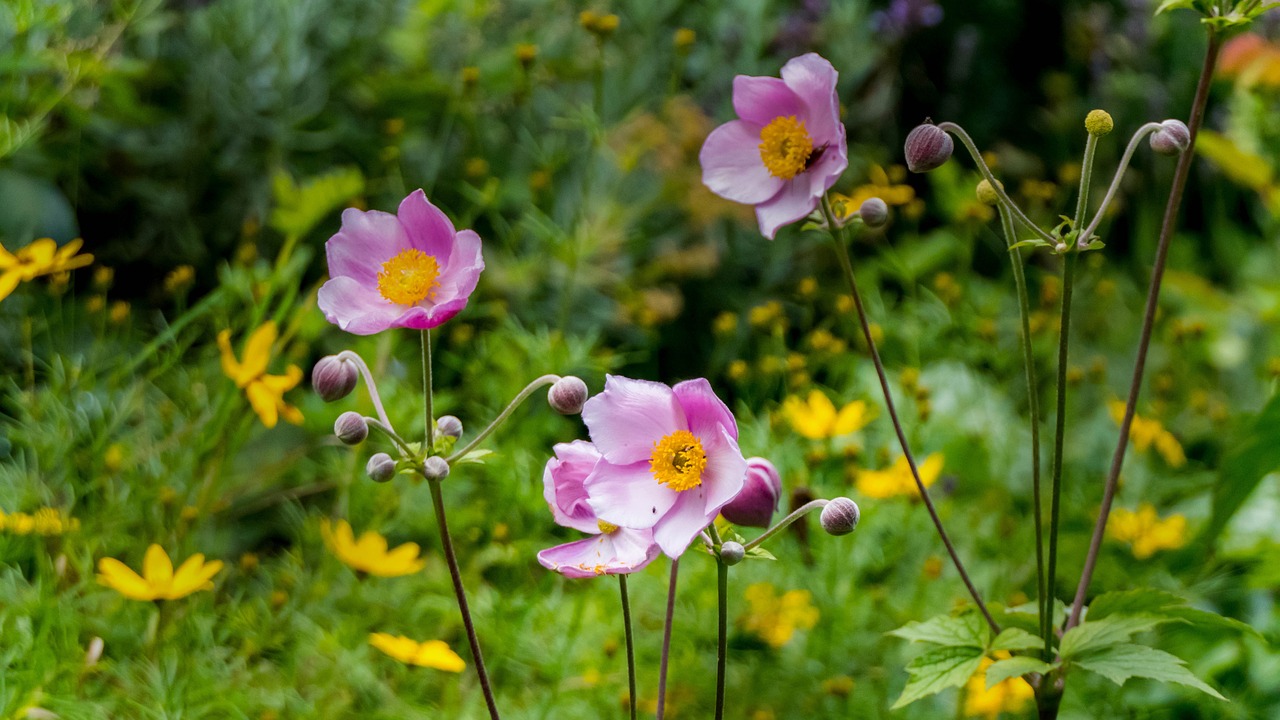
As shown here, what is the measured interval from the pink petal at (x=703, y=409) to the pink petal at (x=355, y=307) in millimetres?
219

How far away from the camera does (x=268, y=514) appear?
1951 mm

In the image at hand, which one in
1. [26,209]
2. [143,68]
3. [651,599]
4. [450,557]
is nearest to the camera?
[450,557]

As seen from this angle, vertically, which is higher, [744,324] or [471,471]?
[471,471]

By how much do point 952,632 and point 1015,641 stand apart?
7cm

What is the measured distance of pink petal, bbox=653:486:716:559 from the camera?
0.75 meters

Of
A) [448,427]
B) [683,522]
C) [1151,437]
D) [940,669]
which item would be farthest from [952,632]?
[1151,437]

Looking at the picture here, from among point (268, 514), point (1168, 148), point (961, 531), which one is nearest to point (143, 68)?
point (268, 514)

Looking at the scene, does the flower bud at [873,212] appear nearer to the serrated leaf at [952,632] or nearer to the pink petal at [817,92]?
the pink petal at [817,92]

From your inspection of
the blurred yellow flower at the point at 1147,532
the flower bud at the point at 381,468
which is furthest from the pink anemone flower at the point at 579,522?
→ the blurred yellow flower at the point at 1147,532

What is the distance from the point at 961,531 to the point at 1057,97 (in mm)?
2119

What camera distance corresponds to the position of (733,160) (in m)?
0.98

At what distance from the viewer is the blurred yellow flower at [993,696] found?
4.28 ft

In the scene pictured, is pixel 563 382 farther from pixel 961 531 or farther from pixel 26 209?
pixel 26 209

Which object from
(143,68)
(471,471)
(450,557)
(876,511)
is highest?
(450,557)
